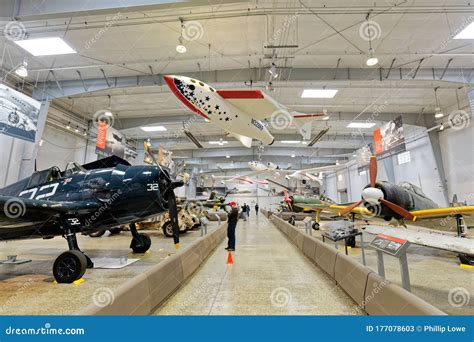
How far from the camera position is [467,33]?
26.5 ft

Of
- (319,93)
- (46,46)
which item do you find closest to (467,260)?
(319,93)

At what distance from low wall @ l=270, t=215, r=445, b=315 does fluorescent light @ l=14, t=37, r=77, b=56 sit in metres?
11.2

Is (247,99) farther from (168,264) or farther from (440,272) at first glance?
(440,272)

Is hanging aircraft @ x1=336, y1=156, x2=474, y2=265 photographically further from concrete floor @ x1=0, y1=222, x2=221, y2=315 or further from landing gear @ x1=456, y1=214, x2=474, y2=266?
concrete floor @ x1=0, y1=222, x2=221, y2=315

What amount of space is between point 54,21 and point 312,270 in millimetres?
11235

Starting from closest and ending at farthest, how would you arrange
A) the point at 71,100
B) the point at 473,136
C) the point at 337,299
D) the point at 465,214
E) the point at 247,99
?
1. the point at 337,299
2. the point at 465,214
3. the point at 247,99
4. the point at 473,136
5. the point at 71,100

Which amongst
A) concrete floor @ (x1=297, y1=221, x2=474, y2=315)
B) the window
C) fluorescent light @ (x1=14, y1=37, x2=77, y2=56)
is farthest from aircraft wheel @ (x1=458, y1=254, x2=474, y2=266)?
the window

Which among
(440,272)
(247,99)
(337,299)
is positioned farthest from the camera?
(247,99)

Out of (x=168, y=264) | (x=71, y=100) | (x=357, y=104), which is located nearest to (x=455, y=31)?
(x=357, y=104)

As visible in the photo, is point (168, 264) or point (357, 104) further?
point (357, 104)

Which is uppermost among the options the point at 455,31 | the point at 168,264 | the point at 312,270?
the point at 455,31

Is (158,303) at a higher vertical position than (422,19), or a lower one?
lower

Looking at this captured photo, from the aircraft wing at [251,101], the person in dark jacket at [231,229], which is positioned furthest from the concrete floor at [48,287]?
the aircraft wing at [251,101]

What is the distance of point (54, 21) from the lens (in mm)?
7891
